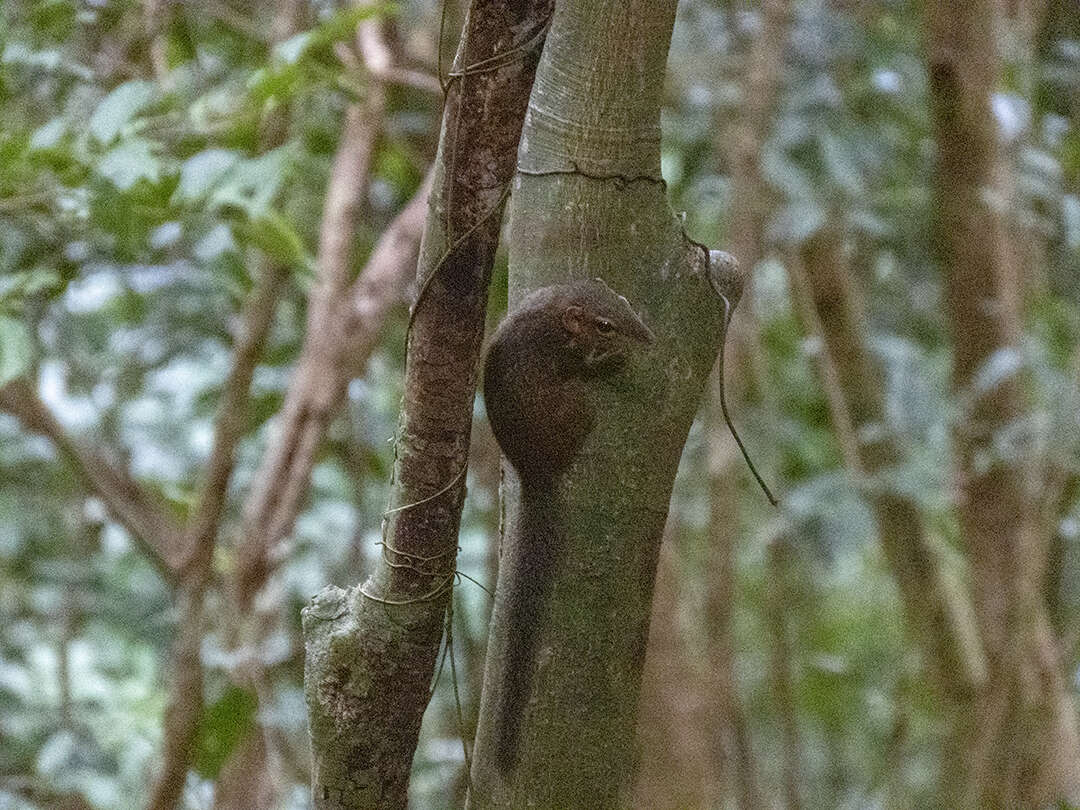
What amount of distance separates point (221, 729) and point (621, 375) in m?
0.99

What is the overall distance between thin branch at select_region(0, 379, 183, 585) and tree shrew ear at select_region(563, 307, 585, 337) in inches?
40.6

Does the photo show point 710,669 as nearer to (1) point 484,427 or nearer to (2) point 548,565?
(1) point 484,427

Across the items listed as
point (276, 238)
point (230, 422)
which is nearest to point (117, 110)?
point (276, 238)

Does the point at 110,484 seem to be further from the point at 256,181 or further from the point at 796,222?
the point at 796,222

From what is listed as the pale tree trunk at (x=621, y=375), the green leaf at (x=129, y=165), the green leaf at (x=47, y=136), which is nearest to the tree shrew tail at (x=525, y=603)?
the pale tree trunk at (x=621, y=375)

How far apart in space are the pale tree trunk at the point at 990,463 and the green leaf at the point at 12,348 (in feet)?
4.13

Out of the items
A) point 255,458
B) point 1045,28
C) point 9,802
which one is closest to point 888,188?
point 1045,28

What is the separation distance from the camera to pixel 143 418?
2264 millimetres

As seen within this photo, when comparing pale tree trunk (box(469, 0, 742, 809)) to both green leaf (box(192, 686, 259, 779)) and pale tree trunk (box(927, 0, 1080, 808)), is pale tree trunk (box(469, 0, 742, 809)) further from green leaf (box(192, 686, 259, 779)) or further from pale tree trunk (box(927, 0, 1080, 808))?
pale tree trunk (box(927, 0, 1080, 808))

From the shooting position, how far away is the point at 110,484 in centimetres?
164

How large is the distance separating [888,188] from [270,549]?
1.58 m

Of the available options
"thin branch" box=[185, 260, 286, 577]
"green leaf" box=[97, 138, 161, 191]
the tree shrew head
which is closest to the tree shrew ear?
the tree shrew head

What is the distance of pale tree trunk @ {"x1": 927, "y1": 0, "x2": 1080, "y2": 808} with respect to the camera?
71.7 inches

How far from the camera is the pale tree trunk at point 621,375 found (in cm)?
73
